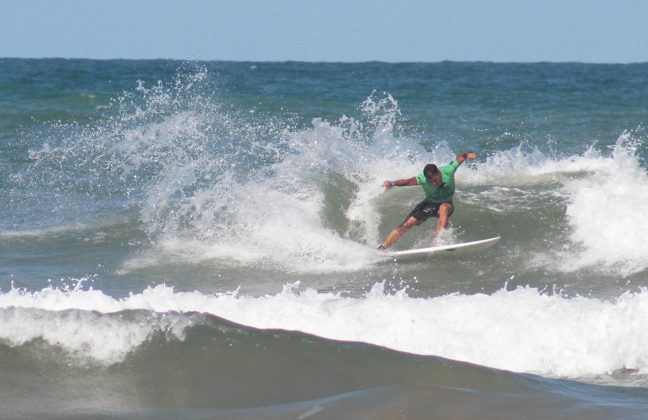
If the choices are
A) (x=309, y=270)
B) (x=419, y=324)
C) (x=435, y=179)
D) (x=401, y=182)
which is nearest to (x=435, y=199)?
(x=435, y=179)

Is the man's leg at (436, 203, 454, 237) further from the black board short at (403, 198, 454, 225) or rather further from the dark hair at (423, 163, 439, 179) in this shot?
Answer: the dark hair at (423, 163, 439, 179)

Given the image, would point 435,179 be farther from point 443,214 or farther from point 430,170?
point 443,214

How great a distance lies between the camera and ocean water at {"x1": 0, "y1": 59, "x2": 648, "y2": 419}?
20.5ft

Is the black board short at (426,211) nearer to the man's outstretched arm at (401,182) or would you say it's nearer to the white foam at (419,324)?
the man's outstretched arm at (401,182)

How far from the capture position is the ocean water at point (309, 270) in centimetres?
625

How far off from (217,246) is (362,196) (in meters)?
2.81

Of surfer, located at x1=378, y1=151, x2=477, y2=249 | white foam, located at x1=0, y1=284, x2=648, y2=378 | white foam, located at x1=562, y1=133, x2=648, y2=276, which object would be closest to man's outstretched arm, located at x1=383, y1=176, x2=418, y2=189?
surfer, located at x1=378, y1=151, x2=477, y2=249

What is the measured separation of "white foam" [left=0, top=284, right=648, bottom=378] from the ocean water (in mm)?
19

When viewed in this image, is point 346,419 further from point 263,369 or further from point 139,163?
point 139,163

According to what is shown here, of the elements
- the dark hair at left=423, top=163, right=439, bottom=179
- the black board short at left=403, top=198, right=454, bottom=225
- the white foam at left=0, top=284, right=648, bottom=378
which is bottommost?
the white foam at left=0, top=284, right=648, bottom=378

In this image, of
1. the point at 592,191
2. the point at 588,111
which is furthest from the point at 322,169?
the point at 588,111

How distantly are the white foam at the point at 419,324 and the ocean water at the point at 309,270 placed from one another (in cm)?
2

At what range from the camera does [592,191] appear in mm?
13016

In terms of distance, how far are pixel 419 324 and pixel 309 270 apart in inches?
127
